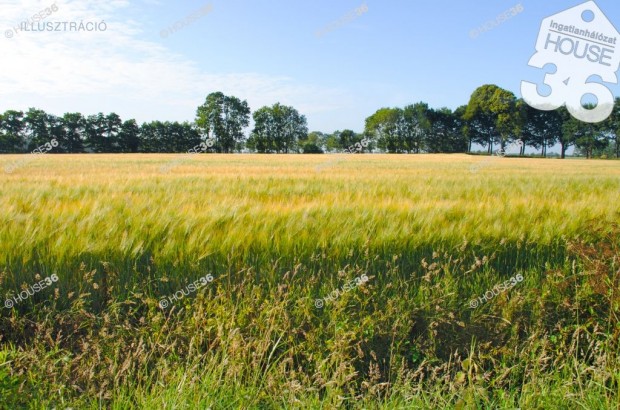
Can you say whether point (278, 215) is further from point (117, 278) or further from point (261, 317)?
point (117, 278)

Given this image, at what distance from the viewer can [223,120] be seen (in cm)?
7594

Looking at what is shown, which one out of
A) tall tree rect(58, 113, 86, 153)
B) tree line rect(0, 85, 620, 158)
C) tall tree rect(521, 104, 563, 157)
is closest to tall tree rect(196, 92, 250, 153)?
tree line rect(0, 85, 620, 158)

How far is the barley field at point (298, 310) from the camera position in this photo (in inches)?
82.2

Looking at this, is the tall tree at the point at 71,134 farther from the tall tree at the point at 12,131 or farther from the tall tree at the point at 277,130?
the tall tree at the point at 277,130

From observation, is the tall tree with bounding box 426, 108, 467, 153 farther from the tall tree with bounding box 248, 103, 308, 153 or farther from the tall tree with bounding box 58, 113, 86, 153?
the tall tree with bounding box 58, 113, 86, 153

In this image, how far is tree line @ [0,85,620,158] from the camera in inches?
2584

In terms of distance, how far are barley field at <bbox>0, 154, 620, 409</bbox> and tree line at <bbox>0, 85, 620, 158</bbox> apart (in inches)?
2670

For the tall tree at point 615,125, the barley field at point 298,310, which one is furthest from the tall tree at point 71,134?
the tall tree at point 615,125

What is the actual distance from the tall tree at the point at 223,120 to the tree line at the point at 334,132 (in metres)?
0.20

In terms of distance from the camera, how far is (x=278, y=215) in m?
3.37

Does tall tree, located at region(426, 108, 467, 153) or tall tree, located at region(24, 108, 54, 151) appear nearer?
tall tree, located at region(24, 108, 54, 151)

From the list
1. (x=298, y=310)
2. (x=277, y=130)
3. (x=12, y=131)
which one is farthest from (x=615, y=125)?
(x=12, y=131)

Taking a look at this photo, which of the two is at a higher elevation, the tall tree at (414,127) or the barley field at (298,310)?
the tall tree at (414,127)

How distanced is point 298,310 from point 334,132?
8429 centimetres
